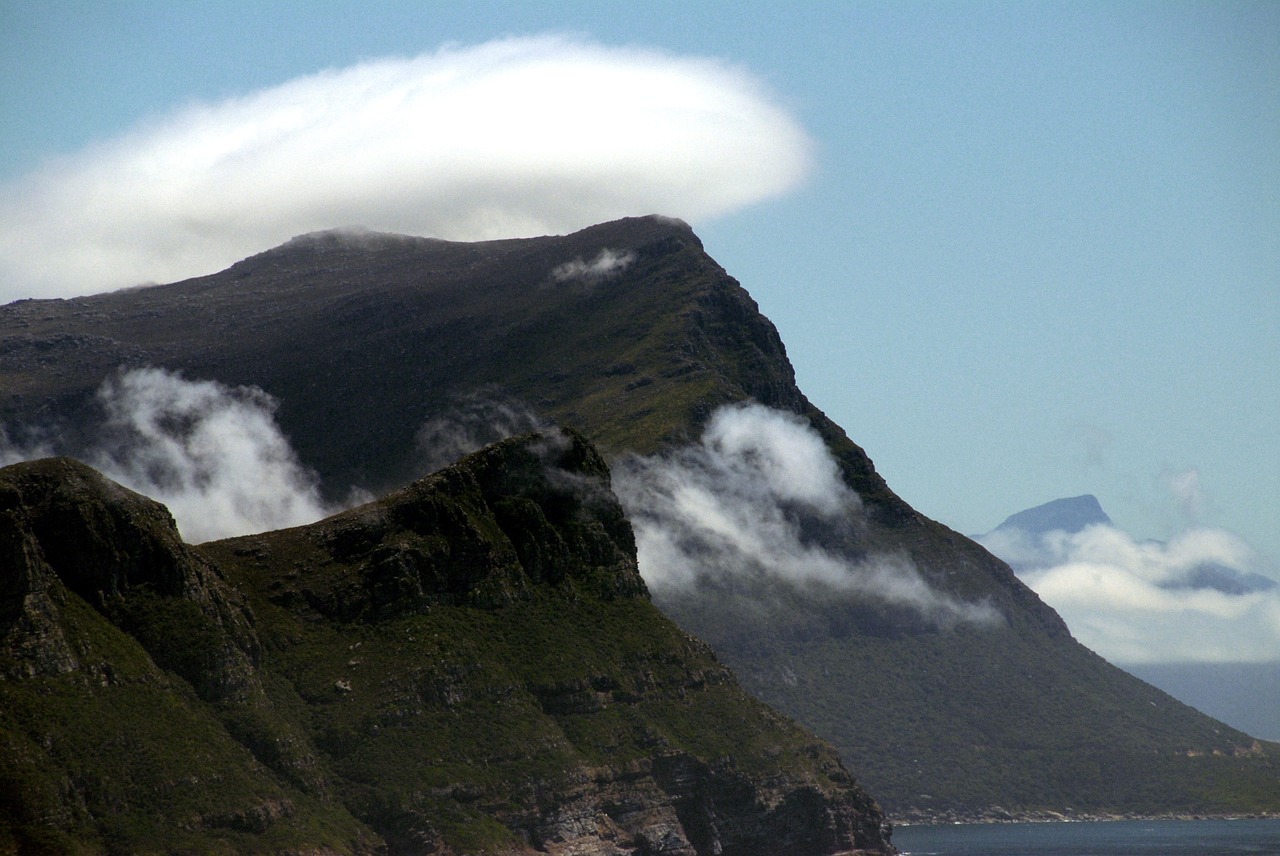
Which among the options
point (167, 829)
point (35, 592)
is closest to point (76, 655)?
point (35, 592)

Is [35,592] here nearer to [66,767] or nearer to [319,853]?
[66,767]

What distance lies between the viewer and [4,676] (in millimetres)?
188000

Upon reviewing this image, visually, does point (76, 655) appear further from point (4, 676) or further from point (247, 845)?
point (247, 845)

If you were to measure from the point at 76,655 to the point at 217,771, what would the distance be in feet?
65.1

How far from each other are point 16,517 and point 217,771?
35.4 meters

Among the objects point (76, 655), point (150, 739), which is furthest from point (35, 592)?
point (150, 739)

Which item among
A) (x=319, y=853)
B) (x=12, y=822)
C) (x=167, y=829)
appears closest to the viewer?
(x=12, y=822)

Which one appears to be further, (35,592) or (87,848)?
(35,592)

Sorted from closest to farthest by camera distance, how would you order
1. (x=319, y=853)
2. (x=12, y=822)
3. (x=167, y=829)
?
1. (x=12, y=822)
2. (x=167, y=829)
3. (x=319, y=853)

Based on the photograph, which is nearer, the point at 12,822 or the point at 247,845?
the point at 12,822

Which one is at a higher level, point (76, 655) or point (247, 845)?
point (76, 655)

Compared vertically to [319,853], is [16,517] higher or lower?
higher

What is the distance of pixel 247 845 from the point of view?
636 feet

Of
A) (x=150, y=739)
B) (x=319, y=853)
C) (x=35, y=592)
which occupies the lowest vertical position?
(x=319, y=853)
